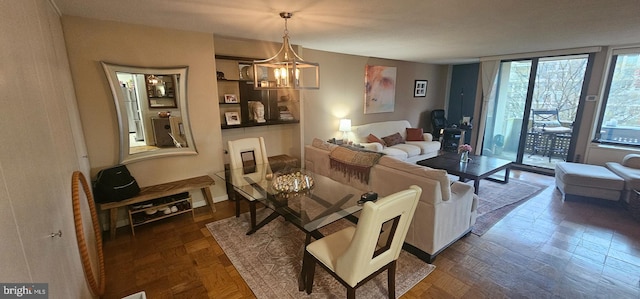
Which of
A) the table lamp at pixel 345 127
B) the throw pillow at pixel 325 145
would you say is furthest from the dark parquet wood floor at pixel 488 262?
the table lamp at pixel 345 127

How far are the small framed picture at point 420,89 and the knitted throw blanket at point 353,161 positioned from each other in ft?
13.4

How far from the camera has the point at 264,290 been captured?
2.03m

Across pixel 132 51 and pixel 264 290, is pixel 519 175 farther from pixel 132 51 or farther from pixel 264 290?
pixel 132 51

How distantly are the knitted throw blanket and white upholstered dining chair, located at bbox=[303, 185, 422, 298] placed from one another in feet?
3.25

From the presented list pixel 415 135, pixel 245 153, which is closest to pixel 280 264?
pixel 245 153

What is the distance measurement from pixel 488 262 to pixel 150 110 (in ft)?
12.3

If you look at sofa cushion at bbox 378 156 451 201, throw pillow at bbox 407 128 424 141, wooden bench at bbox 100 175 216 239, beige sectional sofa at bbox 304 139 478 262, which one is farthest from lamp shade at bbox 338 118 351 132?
wooden bench at bbox 100 175 216 239

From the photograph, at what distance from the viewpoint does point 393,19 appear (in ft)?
8.27

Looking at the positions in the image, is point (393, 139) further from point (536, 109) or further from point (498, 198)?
point (536, 109)

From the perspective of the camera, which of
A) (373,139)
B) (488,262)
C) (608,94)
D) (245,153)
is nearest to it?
A: (488,262)

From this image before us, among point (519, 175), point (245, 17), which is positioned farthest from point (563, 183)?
point (245, 17)

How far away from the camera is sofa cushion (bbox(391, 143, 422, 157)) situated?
495cm

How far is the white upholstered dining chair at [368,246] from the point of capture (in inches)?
58.1

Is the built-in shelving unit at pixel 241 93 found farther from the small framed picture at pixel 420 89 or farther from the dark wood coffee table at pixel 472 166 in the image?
the small framed picture at pixel 420 89
